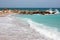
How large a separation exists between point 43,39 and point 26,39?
91 cm

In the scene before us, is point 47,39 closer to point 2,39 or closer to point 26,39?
point 26,39

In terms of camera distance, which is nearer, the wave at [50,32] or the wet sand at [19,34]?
the wet sand at [19,34]

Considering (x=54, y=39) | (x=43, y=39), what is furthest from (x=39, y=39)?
(x=54, y=39)

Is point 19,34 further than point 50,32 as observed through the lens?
No

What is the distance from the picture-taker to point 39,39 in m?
10.1

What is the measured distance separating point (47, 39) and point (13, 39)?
1830 mm

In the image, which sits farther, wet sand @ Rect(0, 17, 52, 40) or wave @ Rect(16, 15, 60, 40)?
wave @ Rect(16, 15, 60, 40)

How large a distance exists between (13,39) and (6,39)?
15.0 inches

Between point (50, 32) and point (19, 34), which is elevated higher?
point (50, 32)

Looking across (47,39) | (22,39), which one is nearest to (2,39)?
(22,39)

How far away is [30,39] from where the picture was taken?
397 inches

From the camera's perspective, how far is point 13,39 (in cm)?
1014

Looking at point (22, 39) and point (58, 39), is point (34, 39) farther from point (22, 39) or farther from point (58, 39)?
point (58, 39)

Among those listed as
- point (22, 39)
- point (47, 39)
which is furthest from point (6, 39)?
point (47, 39)
